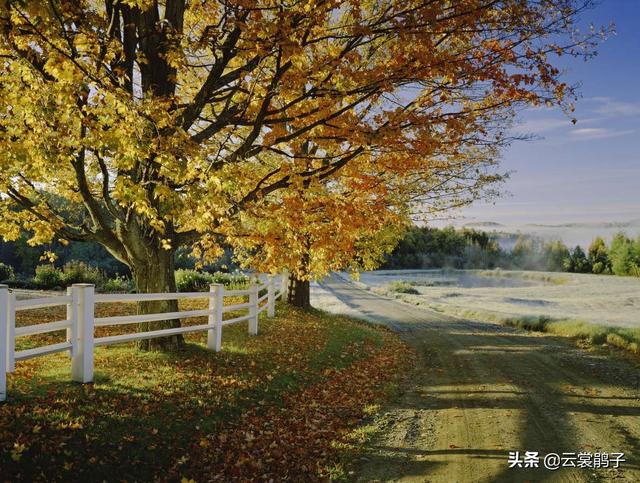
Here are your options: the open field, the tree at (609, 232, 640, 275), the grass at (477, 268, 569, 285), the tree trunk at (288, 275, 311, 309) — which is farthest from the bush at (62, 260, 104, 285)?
the tree at (609, 232, 640, 275)

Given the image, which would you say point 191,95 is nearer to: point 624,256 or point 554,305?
point 554,305

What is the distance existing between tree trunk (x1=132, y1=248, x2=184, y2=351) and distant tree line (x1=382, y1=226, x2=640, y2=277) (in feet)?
244

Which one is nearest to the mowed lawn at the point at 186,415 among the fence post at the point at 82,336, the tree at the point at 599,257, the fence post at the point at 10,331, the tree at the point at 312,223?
→ the fence post at the point at 82,336

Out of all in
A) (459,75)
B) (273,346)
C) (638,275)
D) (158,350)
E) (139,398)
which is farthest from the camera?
(638,275)

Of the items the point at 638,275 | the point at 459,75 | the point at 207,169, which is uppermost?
the point at 459,75

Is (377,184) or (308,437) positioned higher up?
(377,184)

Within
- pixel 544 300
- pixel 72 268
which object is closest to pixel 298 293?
pixel 72 268

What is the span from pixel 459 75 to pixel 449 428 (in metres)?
6.24

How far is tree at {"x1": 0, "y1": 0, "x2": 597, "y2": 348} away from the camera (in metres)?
7.45

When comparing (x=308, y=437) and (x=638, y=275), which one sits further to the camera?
(x=638, y=275)

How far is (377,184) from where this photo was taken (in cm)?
1309

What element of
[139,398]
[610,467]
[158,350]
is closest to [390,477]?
[610,467]

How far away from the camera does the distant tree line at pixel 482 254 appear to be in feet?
281

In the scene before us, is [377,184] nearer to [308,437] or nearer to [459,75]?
[459,75]
